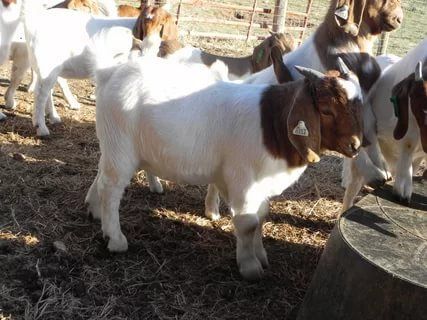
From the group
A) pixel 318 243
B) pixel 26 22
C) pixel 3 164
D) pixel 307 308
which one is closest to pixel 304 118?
pixel 307 308

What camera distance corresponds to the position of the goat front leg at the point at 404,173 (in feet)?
12.2

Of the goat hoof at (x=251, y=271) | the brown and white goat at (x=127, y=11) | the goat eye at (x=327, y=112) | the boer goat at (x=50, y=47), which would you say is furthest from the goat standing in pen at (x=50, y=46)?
the goat eye at (x=327, y=112)

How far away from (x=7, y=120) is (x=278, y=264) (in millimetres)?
4084

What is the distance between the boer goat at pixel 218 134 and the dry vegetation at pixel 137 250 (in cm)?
24

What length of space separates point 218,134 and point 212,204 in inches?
47.8

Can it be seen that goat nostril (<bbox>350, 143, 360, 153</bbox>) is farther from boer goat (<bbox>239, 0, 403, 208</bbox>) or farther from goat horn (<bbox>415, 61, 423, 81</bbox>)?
boer goat (<bbox>239, 0, 403, 208</bbox>)

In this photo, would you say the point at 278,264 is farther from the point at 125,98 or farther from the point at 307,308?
the point at 125,98

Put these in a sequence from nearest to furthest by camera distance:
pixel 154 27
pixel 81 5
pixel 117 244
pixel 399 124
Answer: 1. pixel 399 124
2. pixel 117 244
3. pixel 154 27
4. pixel 81 5

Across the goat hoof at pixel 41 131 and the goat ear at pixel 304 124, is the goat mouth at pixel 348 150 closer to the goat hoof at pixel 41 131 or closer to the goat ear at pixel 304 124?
the goat ear at pixel 304 124

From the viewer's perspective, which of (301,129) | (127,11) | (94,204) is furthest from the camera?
(127,11)

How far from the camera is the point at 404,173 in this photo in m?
3.84

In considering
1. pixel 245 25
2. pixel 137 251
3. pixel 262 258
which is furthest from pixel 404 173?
pixel 245 25

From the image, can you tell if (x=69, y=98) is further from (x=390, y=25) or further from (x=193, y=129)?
(x=390, y=25)

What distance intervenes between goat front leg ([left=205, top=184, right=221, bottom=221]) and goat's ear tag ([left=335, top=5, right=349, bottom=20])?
1759 mm
